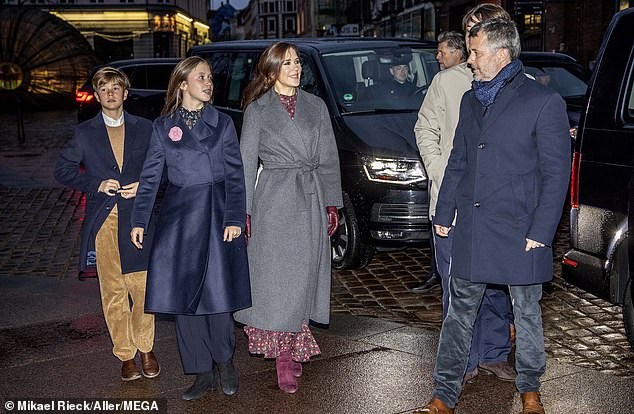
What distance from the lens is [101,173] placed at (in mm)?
5496

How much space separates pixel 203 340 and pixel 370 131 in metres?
3.47

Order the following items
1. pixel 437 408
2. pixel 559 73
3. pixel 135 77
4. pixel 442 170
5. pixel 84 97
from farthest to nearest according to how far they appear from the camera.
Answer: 1. pixel 84 97
2. pixel 135 77
3. pixel 559 73
4. pixel 442 170
5. pixel 437 408

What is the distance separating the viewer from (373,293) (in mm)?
7984

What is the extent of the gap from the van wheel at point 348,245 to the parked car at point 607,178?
9.22ft

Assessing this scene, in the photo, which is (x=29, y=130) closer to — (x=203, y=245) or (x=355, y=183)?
(x=355, y=183)

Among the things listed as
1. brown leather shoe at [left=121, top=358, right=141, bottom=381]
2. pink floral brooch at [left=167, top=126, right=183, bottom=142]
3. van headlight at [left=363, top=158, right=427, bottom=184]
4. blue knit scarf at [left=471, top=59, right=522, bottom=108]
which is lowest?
brown leather shoe at [left=121, top=358, right=141, bottom=381]

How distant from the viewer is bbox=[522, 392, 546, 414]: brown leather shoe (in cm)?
483

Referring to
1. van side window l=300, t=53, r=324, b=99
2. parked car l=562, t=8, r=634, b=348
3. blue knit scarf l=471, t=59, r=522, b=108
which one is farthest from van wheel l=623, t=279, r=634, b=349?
van side window l=300, t=53, r=324, b=99

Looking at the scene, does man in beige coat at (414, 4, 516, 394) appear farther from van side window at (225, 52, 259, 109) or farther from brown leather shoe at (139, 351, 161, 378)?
van side window at (225, 52, 259, 109)

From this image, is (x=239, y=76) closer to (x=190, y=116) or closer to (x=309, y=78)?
(x=309, y=78)

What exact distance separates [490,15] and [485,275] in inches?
55.9

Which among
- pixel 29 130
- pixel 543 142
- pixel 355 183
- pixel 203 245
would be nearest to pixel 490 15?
pixel 543 142

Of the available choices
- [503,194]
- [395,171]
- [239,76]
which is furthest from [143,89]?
[503,194]

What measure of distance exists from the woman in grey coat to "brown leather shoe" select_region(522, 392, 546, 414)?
1.25m
